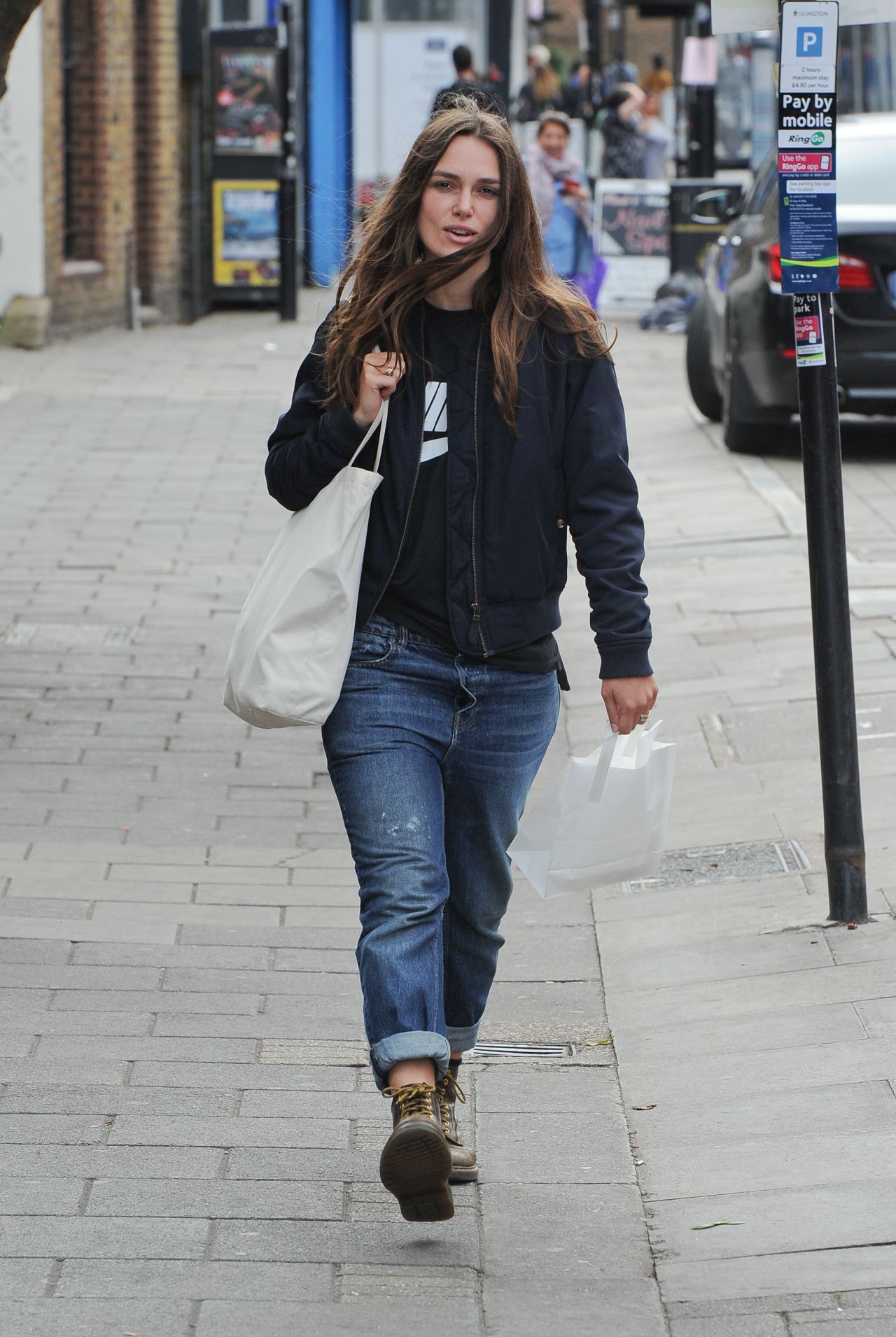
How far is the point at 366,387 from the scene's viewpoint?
3416mm

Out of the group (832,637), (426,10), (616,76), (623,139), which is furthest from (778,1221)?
(616,76)

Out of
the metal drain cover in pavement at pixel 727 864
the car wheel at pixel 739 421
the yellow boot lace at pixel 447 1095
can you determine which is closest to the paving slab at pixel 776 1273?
the yellow boot lace at pixel 447 1095

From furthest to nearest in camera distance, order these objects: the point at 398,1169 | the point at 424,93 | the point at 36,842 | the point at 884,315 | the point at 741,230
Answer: the point at 424,93 → the point at 741,230 → the point at 884,315 → the point at 36,842 → the point at 398,1169

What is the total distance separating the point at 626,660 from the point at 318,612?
1.69 ft

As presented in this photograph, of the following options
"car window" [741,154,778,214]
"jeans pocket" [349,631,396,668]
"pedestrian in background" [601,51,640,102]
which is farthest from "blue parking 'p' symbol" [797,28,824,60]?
"pedestrian in background" [601,51,640,102]

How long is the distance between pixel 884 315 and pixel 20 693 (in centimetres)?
532

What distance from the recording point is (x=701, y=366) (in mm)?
12734

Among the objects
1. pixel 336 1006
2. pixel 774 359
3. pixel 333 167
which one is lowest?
pixel 336 1006

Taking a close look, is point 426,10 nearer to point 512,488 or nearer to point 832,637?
point 832,637

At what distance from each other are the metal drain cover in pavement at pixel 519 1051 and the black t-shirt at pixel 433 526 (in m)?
1.23

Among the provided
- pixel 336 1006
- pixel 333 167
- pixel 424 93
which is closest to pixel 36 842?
pixel 336 1006

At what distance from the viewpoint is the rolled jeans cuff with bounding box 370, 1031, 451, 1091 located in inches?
133

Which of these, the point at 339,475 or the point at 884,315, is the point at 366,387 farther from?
the point at 884,315

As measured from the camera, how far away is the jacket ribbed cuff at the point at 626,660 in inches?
139
